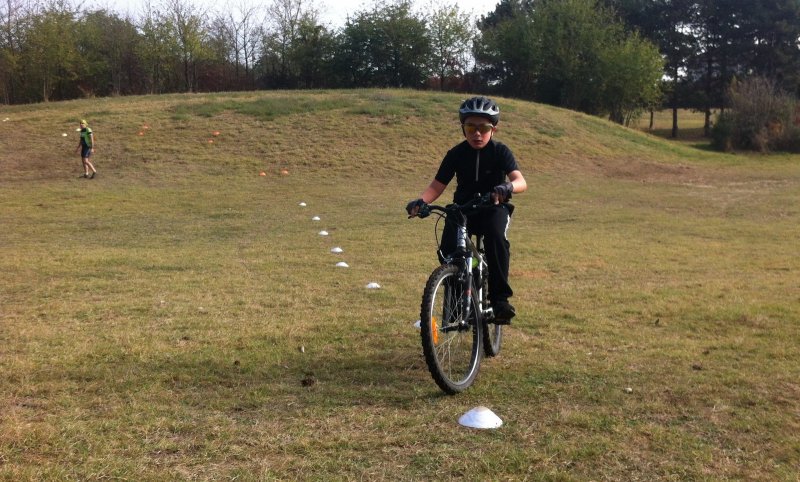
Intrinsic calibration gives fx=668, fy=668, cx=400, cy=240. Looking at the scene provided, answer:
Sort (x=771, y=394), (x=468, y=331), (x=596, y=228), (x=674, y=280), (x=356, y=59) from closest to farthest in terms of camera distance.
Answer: (x=771, y=394), (x=468, y=331), (x=674, y=280), (x=596, y=228), (x=356, y=59)

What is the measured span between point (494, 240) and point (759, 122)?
37.7m

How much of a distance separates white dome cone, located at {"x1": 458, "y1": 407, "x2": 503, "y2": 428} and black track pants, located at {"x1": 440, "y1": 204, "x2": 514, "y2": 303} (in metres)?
1.03

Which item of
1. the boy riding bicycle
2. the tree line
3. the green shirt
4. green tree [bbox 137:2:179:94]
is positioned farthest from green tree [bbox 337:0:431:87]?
the boy riding bicycle

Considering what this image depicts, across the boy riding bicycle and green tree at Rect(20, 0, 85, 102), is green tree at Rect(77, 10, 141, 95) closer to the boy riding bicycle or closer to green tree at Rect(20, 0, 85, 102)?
green tree at Rect(20, 0, 85, 102)

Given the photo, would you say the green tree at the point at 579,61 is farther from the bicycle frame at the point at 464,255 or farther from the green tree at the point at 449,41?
the bicycle frame at the point at 464,255

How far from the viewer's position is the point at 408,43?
46250 millimetres

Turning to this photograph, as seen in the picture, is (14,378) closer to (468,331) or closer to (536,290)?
(468,331)

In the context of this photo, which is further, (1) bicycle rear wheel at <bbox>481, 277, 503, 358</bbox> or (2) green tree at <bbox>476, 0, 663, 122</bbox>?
(2) green tree at <bbox>476, 0, 663, 122</bbox>

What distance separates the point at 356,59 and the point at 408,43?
3829mm

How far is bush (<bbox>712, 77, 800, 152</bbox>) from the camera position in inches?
1411

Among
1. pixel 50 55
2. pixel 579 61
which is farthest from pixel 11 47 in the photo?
pixel 579 61

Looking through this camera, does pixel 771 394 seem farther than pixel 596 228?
No

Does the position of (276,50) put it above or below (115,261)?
above

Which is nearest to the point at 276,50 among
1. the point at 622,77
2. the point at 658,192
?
the point at 622,77
